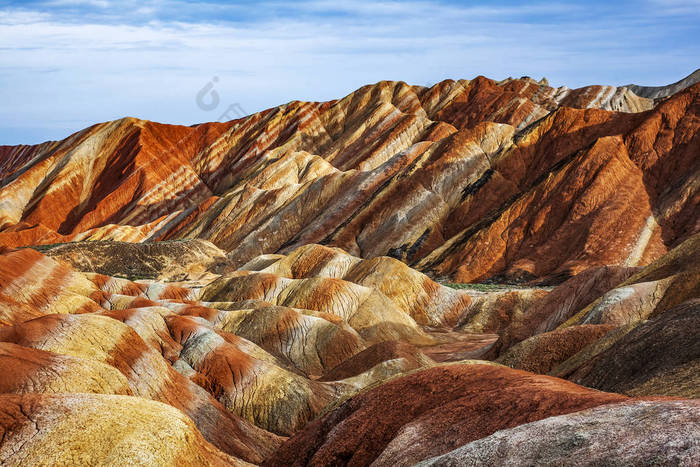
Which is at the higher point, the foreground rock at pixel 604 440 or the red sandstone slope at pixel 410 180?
the foreground rock at pixel 604 440

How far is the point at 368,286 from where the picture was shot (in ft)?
182

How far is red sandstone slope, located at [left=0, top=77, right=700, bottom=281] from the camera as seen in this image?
7175 centimetres

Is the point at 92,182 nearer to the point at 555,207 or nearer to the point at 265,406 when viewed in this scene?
the point at 555,207

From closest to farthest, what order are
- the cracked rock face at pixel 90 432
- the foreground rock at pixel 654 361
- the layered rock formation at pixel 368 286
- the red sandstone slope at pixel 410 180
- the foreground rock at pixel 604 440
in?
the foreground rock at pixel 604 440, the cracked rock face at pixel 90 432, the layered rock formation at pixel 368 286, the foreground rock at pixel 654 361, the red sandstone slope at pixel 410 180

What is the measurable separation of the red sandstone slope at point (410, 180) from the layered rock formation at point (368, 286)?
333mm

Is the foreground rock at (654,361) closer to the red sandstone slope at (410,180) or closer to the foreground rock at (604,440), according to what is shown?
the foreground rock at (604,440)

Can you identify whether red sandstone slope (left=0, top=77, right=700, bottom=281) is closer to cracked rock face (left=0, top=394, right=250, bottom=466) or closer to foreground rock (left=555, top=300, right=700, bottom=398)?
foreground rock (left=555, top=300, right=700, bottom=398)

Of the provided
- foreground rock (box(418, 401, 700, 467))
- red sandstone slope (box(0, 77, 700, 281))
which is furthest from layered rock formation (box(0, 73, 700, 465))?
red sandstone slope (box(0, 77, 700, 281))

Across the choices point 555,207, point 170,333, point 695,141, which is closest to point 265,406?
point 170,333

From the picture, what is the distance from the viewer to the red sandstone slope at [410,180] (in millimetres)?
71750

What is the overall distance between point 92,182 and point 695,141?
325 ft

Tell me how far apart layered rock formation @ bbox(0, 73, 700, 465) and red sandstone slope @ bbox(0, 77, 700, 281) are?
33 centimetres

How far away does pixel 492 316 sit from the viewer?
53.1 m

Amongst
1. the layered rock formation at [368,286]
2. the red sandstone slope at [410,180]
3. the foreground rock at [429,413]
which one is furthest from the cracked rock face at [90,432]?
the red sandstone slope at [410,180]
